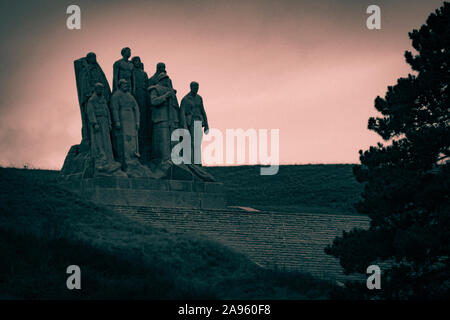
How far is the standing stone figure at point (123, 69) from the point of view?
90.8ft

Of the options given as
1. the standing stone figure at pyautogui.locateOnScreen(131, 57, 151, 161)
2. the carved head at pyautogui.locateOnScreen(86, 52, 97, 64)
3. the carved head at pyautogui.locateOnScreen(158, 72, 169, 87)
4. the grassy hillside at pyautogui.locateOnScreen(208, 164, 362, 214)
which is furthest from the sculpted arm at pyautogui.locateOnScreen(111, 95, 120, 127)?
the grassy hillside at pyautogui.locateOnScreen(208, 164, 362, 214)

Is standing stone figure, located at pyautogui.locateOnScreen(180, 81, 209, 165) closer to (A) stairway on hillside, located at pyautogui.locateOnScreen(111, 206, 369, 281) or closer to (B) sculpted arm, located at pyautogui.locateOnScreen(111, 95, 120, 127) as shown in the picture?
(B) sculpted arm, located at pyautogui.locateOnScreen(111, 95, 120, 127)

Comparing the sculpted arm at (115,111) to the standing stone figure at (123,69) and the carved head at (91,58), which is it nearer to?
the standing stone figure at (123,69)

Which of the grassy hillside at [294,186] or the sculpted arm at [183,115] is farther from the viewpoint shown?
the grassy hillside at [294,186]

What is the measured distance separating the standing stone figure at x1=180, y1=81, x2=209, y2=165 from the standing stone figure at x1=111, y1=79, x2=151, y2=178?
81.1 inches

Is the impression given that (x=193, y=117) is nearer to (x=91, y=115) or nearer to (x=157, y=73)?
(x=157, y=73)

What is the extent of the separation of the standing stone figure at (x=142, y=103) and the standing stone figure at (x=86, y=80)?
0.97 meters

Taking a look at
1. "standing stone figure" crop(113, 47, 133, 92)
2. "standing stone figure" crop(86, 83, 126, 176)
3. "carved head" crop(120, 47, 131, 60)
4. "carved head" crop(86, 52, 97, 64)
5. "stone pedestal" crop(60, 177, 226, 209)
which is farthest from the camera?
"carved head" crop(120, 47, 131, 60)

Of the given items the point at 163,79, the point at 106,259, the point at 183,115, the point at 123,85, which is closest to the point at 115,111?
the point at 123,85

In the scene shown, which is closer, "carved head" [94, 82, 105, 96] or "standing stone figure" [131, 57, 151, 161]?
"carved head" [94, 82, 105, 96]

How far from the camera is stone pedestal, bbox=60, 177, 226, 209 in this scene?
25766 millimetres

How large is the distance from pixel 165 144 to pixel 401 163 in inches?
421

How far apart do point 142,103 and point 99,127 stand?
224cm

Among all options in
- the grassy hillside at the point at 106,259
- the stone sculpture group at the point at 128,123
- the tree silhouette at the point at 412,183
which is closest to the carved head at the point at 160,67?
the stone sculpture group at the point at 128,123
